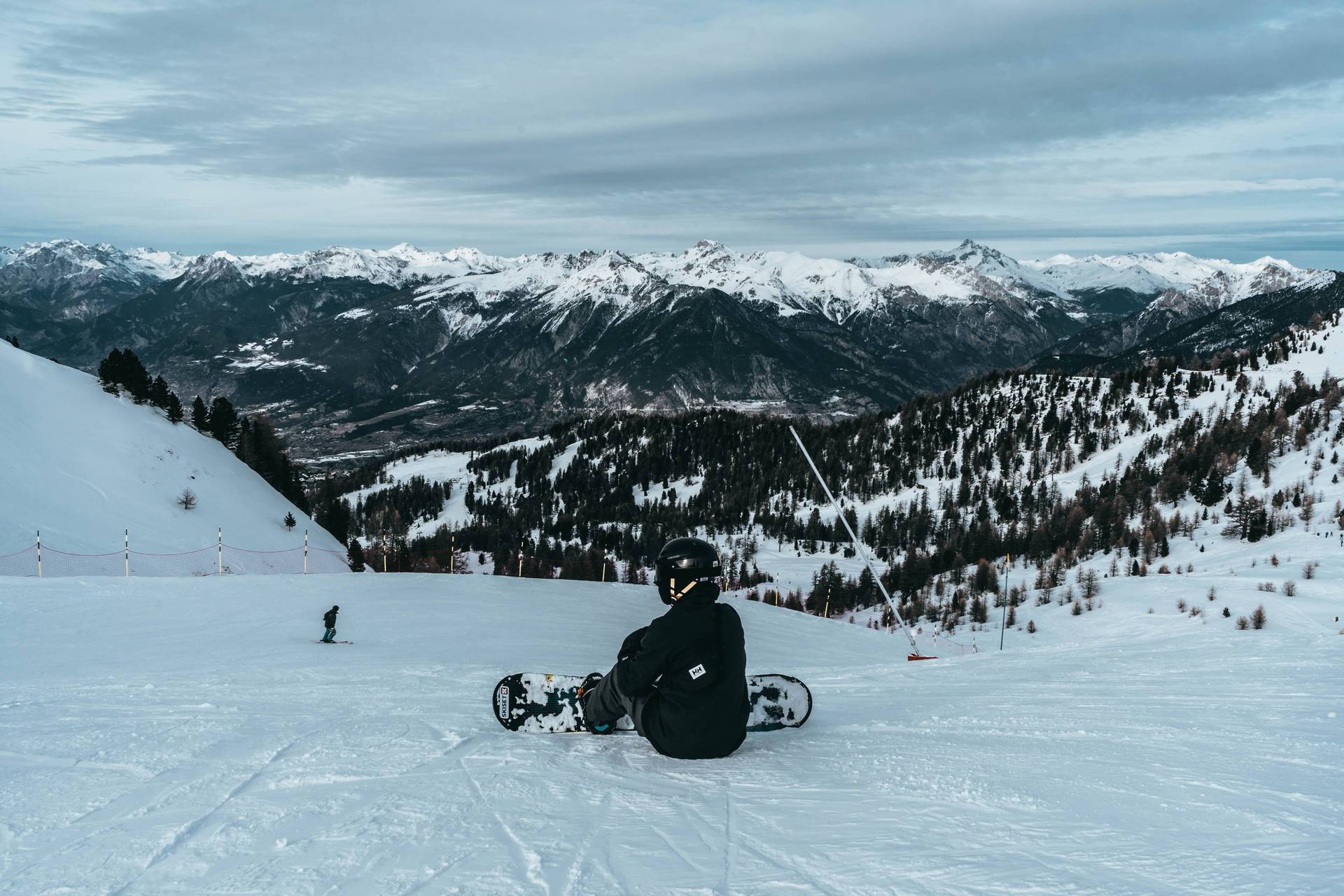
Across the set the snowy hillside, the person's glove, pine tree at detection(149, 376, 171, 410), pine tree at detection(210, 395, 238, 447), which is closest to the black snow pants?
the person's glove

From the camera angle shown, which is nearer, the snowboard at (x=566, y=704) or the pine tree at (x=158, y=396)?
the snowboard at (x=566, y=704)

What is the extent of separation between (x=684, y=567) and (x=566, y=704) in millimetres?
2639

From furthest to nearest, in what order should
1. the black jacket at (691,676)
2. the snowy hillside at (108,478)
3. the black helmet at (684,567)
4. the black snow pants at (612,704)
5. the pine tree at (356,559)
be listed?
the pine tree at (356,559), the snowy hillside at (108,478), the black snow pants at (612,704), the black helmet at (684,567), the black jacket at (691,676)

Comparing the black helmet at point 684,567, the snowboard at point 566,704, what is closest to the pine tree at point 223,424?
the snowboard at point 566,704

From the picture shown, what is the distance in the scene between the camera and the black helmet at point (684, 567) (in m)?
6.71

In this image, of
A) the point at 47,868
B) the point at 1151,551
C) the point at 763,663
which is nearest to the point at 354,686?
the point at 47,868

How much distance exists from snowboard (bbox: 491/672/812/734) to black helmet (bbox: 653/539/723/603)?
2119mm

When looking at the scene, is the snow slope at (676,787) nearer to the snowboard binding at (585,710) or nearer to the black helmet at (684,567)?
the snowboard binding at (585,710)

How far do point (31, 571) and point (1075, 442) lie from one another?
378ft

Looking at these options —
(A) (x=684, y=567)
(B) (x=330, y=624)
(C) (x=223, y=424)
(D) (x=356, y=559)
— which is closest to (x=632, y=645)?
(A) (x=684, y=567)

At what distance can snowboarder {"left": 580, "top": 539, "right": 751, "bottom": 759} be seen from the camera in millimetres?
6602

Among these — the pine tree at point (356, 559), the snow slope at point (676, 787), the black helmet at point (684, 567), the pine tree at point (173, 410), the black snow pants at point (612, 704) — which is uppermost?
the pine tree at point (173, 410)

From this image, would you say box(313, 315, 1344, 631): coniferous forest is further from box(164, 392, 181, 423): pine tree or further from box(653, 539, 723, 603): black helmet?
box(653, 539, 723, 603): black helmet

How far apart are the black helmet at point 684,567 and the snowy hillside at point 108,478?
3765 centimetres
